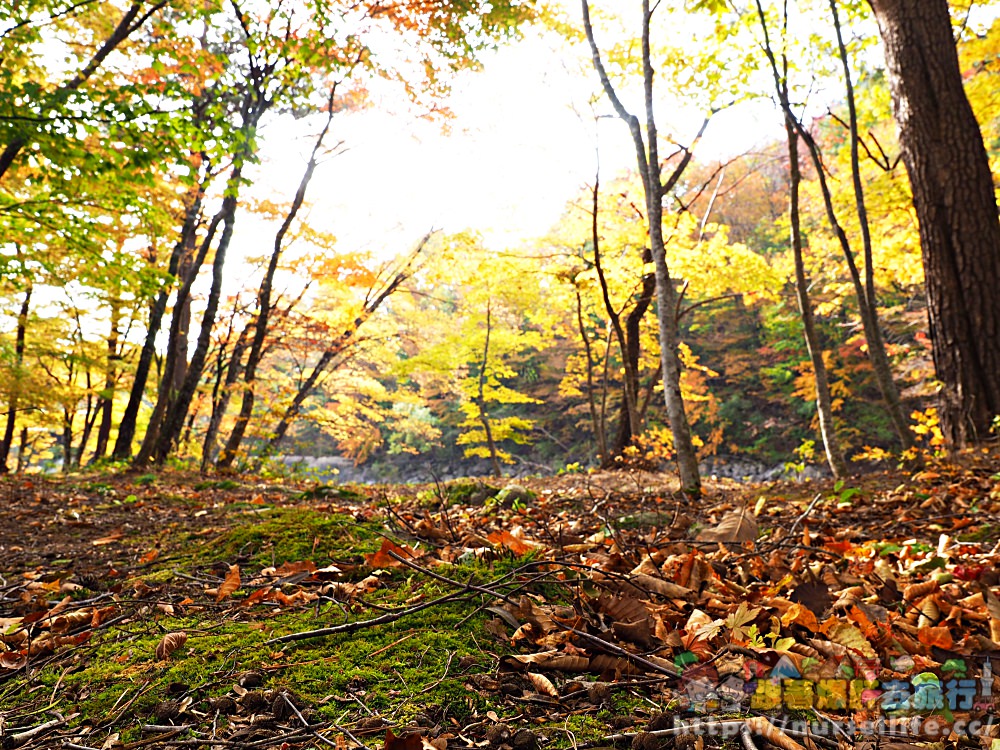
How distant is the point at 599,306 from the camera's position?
399 inches

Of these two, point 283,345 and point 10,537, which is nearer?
point 10,537

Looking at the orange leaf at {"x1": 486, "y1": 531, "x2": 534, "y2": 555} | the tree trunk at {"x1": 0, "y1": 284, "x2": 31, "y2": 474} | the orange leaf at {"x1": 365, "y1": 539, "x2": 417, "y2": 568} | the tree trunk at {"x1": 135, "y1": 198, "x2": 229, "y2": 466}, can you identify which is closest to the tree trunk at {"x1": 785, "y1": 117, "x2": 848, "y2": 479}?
the orange leaf at {"x1": 486, "y1": 531, "x2": 534, "y2": 555}

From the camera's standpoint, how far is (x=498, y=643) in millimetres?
1447

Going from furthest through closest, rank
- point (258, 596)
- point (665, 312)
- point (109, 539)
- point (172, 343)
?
point (172, 343)
point (665, 312)
point (109, 539)
point (258, 596)

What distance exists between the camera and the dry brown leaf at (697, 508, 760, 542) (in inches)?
92.4

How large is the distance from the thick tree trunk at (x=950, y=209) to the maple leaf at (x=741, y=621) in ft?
14.6

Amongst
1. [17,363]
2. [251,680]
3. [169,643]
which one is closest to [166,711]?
[251,680]

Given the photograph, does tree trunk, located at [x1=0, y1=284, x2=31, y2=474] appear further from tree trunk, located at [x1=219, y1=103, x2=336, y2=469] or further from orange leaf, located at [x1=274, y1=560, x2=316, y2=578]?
orange leaf, located at [x1=274, y1=560, x2=316, y2=578]

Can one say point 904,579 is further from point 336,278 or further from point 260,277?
point 260,277

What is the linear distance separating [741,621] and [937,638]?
0.45 meters

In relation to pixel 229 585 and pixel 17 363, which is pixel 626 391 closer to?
pixel 229 585

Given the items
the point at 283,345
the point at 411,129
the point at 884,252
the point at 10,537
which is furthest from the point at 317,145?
the point at 884,252

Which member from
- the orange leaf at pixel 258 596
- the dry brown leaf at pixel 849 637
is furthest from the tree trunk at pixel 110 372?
the dry brown leaf at pixel 849 637

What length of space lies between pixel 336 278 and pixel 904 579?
411 inches
